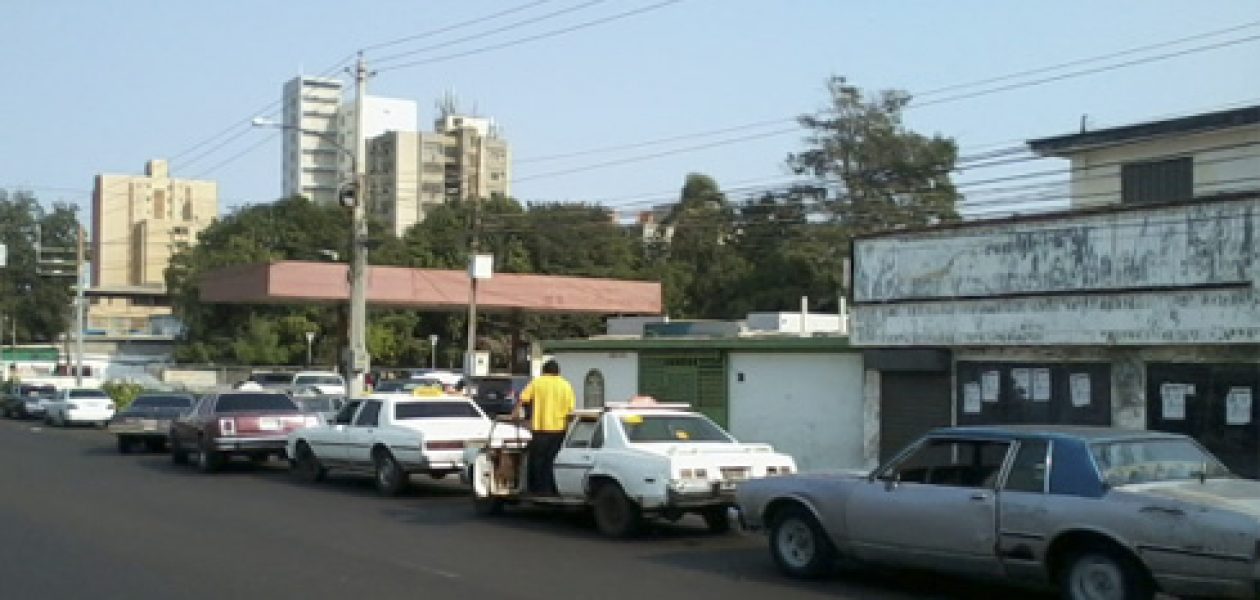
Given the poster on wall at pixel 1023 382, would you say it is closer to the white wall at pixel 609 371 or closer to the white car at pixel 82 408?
the white wall at pixel 609 371

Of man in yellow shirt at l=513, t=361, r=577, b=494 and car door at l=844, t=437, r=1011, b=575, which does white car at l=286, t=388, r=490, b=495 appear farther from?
car door at l=844, t=437, r=1011, b=575

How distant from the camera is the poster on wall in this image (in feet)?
62.5

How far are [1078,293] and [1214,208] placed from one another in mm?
2197

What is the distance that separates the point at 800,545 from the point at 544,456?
189 inches

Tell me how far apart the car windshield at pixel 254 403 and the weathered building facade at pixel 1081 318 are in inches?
414

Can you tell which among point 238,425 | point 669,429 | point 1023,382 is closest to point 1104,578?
point 669,429

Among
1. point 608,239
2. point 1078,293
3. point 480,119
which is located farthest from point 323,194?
point 1078,293

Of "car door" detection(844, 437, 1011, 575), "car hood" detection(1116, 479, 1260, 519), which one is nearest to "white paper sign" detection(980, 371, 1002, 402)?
"car door" detection(844, 437, 1011, 575)

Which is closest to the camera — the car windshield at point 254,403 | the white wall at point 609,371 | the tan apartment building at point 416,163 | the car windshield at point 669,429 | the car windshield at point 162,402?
the car windshield at point 669,429

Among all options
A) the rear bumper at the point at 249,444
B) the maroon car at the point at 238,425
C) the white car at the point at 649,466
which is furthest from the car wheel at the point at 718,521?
the rear bumper at the point at 249,444

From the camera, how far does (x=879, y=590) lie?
10.9 m

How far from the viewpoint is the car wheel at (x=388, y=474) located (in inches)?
750

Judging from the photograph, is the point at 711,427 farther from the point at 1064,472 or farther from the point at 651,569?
the point at 1064,472

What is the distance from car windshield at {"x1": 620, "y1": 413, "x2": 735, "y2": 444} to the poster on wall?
19.7 ft
